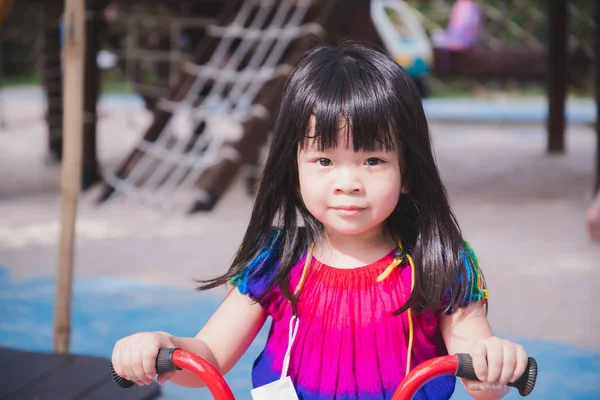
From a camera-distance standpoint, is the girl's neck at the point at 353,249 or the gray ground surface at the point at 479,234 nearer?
the girl's neck at the point at 353,249

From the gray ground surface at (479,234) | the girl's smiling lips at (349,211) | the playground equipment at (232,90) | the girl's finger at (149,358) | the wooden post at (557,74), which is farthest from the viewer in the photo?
the wooden post at (557,74)

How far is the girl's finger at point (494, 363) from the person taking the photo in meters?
1.14

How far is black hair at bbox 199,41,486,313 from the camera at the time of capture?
1.36 m

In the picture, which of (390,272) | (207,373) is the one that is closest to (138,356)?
(207,373)

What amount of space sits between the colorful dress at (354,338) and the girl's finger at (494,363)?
0.28m

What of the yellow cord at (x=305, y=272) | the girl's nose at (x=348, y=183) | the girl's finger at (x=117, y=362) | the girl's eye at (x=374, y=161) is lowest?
the girl's finger at (x=117, y=362)

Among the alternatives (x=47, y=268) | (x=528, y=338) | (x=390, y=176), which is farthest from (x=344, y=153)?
(x=47, y=268)

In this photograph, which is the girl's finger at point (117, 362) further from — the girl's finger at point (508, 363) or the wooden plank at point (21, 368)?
the wooden plank at point (21, 368)

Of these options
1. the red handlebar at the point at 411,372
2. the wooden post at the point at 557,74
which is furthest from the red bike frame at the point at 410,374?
the wooden post at the point at 557,74

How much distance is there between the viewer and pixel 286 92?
1447 mm

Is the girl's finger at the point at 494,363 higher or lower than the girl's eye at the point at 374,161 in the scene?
lower

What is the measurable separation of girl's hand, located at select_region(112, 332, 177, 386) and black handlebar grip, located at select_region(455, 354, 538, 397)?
46cm

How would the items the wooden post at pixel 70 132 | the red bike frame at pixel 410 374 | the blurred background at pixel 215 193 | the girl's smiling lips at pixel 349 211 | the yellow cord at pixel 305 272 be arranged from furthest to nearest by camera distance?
1. the blurred background at pixel 215 193
2. the wooden post at pixel 70 132
3. the yellow cord at pixel 305 272
4. the girl's smiling lips at pixel 349 211
5. the red bike frame at pixel 410 374

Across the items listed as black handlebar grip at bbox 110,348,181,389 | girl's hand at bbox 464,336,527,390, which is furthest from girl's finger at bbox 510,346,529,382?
black handlebar grip at bbox 110,348,181,389
